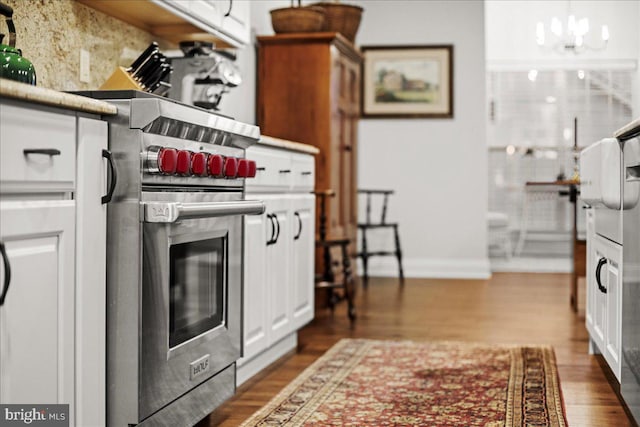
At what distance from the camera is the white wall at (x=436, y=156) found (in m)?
7.31

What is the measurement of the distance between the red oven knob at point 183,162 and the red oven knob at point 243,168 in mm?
478

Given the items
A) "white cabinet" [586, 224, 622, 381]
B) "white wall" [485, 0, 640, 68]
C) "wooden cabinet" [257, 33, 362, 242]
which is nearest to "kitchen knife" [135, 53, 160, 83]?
"white cabinet" [586, 224, 622, 381]

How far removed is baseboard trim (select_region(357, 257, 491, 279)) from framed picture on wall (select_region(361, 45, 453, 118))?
1.22m

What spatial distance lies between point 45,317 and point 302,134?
3945mm

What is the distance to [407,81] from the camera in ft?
24.3

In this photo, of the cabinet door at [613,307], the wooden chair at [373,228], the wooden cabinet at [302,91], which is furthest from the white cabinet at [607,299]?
the wooden chair at [373,228]

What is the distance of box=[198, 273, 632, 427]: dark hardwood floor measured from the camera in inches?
119

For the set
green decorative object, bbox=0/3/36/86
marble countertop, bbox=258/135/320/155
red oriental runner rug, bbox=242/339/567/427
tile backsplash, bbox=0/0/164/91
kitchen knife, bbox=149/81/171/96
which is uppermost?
tile backsplash, bbox=0/0/164/91

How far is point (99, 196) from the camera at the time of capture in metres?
1.99

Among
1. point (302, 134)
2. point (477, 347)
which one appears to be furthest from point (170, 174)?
point (302, 134)

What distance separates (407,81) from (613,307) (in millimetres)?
4682

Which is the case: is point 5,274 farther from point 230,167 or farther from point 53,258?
point 230,167

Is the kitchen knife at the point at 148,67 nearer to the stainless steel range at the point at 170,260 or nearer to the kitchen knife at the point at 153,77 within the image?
the kitchen knife at the point at 153,77

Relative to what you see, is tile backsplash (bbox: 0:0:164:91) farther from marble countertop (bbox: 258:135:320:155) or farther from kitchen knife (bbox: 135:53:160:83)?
marble countertop (bbox: 258:135:320:155)
